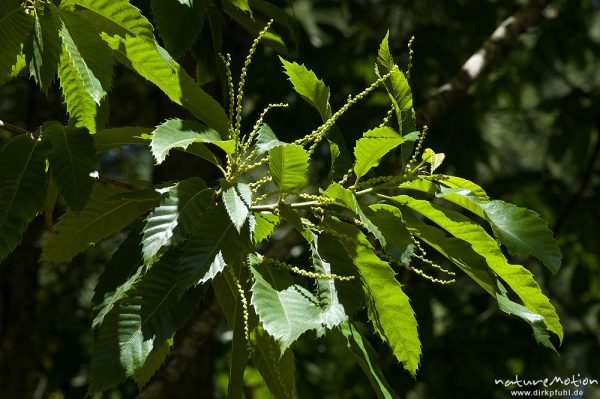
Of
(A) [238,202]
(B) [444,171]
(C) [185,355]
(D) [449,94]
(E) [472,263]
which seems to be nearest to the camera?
(A) [238,202]

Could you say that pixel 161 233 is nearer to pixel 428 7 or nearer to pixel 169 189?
pixel 169 189

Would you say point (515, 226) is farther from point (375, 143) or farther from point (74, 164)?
point (74, 164)

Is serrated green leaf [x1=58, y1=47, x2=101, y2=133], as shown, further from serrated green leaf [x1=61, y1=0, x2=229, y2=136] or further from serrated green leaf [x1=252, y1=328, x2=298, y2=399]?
serrated green leaf [x1=252, y1=328, x2=298, y2=399]

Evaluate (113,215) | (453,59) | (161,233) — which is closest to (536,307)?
(161,233)

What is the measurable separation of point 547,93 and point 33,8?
4.57 m

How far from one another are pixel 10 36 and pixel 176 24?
12.2 inches

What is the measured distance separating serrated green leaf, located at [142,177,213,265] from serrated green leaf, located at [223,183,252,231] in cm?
6

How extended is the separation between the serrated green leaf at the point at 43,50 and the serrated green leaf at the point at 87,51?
13 millimetres

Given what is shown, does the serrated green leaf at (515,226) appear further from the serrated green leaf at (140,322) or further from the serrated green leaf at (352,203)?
the serrated green leaf at (140,322)

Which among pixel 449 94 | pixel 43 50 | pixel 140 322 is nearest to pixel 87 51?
pixel 43 50

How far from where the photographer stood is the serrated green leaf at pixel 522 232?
1264mm

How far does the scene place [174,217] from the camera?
45.6 inches

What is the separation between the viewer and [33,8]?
1.27 meters

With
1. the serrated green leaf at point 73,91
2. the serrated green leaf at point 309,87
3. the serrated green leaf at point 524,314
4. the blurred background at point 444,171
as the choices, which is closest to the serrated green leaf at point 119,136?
the serrated green leaf at point 73,91
